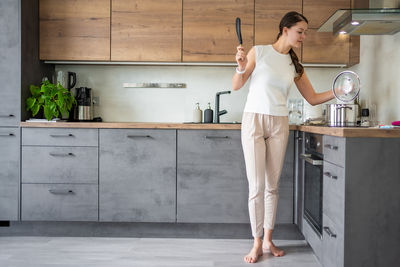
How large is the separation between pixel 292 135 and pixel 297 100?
2.23 ft

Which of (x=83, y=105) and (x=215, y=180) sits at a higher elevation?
(x=83, y=105)

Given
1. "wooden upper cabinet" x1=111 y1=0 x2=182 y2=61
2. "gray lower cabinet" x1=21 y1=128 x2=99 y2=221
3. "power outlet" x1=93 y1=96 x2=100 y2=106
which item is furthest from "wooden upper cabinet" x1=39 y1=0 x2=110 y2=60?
"gray lower cabinet" x1=21 y1=128 x2=99 y2=221

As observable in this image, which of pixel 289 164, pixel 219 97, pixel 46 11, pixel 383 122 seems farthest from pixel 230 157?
pixel 46 11

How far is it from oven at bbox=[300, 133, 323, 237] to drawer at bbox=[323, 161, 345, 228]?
5.0 inches

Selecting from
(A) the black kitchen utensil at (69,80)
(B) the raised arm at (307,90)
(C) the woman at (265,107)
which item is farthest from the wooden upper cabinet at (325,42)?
(A) the black kitchen utensil at (69,80)

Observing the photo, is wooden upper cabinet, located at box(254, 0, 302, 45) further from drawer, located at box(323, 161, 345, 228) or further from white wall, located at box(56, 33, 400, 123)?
drawer, located at box(323, 161, 345, 228)

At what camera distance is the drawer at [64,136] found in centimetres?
280

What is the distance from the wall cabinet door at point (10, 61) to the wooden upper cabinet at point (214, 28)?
1.34m

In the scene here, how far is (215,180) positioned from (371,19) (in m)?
1.50

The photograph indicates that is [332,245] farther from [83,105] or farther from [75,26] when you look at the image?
[75,26]

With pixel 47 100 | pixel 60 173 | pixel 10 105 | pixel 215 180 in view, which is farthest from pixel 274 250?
pixel 10 105

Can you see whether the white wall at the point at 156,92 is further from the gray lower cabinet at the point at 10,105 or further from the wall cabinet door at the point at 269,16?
the gray lower cabinet at the point at 10,105

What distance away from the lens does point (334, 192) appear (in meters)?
1.87

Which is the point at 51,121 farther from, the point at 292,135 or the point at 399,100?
the point at 399,100
